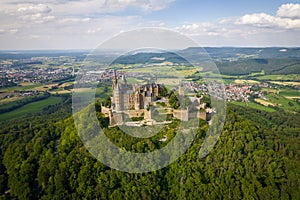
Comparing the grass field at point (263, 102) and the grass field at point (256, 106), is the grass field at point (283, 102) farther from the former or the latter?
the grass field at point (256, 106)

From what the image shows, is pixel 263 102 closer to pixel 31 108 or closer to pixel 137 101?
pixel 137 101

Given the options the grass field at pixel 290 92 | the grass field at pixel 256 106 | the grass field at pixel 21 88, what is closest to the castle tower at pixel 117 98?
the grass field at pixel 256 106

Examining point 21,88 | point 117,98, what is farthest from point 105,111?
point 21,88

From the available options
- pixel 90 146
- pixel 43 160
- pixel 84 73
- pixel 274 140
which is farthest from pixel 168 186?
pixel 84 73

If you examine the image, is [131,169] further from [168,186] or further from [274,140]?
[274,140]

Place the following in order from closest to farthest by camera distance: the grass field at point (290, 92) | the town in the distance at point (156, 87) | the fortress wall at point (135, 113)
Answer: the fortress wall at point (135, 113) < the town in the distance at point (156, 87) < the grass field at point (290, 92)

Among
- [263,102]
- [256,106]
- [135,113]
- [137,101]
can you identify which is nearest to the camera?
[135,113]

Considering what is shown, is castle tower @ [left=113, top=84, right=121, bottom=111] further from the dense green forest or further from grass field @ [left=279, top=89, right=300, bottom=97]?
grass field @ [left=279, top=89, right=300, bottom=97]

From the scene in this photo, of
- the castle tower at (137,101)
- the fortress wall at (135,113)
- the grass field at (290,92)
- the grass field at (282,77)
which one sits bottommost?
the grass field at (290,92)
